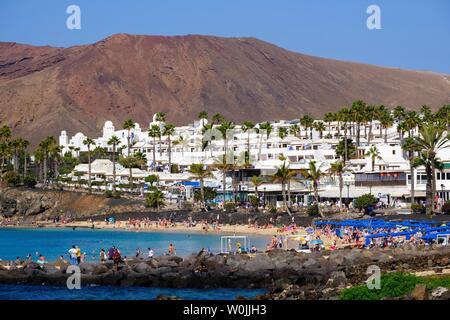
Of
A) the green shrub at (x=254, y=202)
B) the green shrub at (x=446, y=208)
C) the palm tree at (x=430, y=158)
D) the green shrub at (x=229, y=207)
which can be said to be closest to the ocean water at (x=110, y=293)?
the palm tree at (x=430, y=158)

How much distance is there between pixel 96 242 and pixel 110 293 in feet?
103

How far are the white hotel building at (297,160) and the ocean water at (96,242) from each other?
15.8m

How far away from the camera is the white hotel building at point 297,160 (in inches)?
3194


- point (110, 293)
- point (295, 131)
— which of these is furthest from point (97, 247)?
point (295, 131)

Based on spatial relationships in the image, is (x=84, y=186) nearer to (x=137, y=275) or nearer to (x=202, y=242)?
(x=202, y=242)

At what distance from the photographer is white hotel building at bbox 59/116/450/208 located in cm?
8112

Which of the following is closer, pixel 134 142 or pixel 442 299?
pixel 442 299

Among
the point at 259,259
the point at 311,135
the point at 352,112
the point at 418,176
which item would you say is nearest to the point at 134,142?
the point at 311,135

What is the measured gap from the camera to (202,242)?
6756cm

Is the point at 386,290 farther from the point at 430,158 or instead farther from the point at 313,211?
the point at 313,211

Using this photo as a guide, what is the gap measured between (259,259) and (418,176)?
38.5 metres

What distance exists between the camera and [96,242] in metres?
70.1
